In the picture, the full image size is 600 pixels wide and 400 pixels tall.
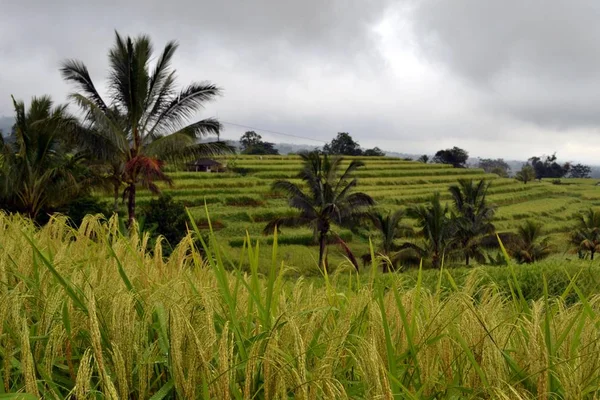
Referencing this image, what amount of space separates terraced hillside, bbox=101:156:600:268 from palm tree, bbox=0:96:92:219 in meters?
8.66

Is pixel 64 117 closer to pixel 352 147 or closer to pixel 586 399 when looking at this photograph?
pixel 586 399

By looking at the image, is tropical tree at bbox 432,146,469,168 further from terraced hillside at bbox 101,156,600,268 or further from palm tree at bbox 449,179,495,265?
palm tree at bbox 449,179,495,265

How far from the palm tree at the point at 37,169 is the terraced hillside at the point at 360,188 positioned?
8.66 meters

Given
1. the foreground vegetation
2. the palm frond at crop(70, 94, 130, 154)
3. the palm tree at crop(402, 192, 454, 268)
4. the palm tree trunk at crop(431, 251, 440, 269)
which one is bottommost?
the palm tree trunk at crop(431, 251, 440, 269)

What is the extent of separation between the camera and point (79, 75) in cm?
1241

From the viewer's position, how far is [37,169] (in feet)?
42.2

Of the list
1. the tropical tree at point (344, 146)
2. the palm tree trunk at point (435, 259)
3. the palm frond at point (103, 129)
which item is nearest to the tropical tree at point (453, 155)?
the tropical tree at point (344, 146)

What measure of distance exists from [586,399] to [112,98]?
13426 mm

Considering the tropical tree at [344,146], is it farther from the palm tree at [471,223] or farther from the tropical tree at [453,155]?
the palm tree at [471,223]

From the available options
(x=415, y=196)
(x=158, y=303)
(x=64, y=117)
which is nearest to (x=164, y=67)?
(x=64, y=117)

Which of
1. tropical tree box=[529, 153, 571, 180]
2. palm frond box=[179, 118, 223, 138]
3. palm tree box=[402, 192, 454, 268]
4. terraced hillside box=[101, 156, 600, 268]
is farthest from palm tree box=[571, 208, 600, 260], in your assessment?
tropical tree box=[529, 153, 571, 180]

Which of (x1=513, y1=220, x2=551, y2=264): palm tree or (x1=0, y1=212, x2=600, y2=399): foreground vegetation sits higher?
(x1=0, y1=212, x2=600, y2=399): foreground vegetation

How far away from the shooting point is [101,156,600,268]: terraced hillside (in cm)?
2545

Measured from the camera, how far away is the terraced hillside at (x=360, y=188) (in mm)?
25453
